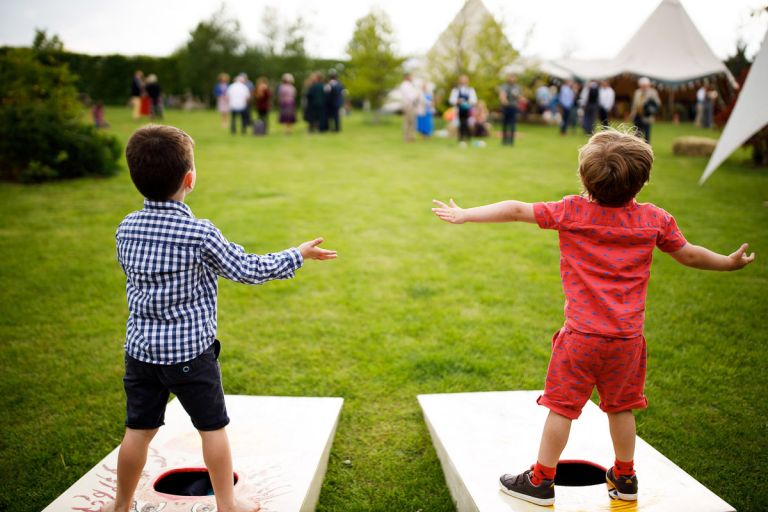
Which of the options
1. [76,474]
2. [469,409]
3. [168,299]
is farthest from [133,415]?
[469,409]

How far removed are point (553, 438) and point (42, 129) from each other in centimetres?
1104

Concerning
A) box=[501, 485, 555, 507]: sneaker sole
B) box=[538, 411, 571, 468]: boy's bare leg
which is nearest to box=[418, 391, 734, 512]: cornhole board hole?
box=[501, 485, 555, 507]: sneaker sole

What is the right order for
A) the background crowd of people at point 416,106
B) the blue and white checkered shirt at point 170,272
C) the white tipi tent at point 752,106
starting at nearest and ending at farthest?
the blue and white checkered shirt at point 170,272
the white tipi tent at point 752,106
the background crowd of people at point 416,106

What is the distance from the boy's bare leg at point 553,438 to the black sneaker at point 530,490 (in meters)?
0.11

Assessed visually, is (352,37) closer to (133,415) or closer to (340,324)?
(340,324)

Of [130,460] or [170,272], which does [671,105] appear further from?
[130,460]

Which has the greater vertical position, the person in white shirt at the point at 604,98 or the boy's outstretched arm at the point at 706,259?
the person in white shirt at the point at 604,98

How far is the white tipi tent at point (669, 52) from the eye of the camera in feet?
89.1

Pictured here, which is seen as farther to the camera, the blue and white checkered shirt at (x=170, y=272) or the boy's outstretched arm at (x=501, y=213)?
the boy's outstretched arm at (x=501, y=213)

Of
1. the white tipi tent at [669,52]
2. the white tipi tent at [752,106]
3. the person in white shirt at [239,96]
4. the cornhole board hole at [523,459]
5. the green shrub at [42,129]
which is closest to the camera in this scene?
the cornhole board hole at [523,459]

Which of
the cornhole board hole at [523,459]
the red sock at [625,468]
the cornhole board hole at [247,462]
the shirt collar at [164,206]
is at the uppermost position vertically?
the shirt collar at [164,206]

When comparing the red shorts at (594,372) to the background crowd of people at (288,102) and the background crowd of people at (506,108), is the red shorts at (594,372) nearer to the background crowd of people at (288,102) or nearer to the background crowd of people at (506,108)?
the background crowd of people at (506,108)

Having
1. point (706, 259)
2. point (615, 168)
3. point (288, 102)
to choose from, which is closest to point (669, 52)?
point (288, 102)

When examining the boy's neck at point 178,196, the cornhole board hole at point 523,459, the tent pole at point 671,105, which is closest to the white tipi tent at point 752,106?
the cornhole board hole at point 523,459
